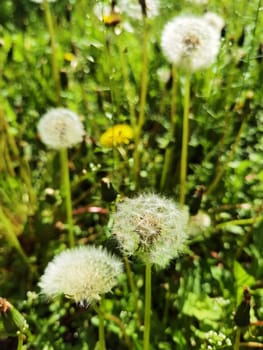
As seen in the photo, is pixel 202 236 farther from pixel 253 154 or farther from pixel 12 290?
pixel 12 290

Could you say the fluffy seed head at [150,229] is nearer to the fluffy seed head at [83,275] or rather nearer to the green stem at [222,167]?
the fluffy seed head at [83,275]

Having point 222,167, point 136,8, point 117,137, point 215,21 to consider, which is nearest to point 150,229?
point 117,137

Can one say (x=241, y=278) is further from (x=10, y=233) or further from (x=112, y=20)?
(x=112, y=20)

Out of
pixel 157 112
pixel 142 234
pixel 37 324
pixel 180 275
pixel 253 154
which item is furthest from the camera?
pixel 157 112

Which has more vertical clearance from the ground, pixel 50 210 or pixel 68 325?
pixel 50 210

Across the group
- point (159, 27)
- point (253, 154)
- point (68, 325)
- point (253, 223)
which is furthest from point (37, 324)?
point (159, 27)

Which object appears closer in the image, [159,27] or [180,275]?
[180,275]

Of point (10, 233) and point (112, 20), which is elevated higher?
point (112, 20)
